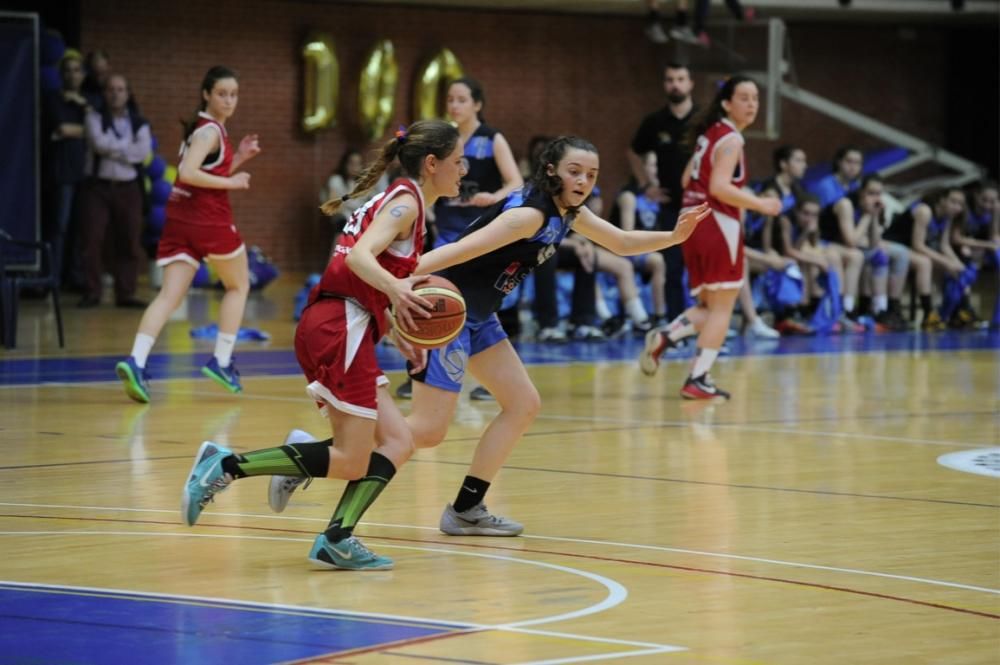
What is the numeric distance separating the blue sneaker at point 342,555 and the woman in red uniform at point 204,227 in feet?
14.7

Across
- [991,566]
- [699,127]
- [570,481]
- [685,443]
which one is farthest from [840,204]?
[991,566]

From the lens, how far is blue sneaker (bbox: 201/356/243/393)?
389 inches

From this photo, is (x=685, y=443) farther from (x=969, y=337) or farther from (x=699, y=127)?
(x=969, y=337)

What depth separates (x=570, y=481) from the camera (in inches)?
283

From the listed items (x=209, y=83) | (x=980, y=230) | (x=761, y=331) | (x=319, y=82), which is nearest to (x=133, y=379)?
(x=209, y=83)

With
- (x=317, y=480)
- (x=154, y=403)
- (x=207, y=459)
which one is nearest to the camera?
(x=207, y=459)

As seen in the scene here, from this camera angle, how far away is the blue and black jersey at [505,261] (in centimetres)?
582

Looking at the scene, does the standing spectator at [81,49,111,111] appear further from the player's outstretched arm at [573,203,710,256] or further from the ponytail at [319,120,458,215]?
the ponytail at [319,120,458,215]

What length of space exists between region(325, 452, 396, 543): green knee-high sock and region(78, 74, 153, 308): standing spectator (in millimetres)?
11362

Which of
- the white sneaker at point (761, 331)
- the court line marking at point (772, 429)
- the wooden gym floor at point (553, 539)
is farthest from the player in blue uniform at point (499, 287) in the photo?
the white sneaker at point (761, 331)

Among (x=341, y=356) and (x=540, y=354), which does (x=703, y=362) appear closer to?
(x=540, y=354)

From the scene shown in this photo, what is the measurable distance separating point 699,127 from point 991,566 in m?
5.34

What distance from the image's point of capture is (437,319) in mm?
5230

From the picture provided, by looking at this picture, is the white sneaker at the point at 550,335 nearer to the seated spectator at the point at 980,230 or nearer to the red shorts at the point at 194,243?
the red shorts at the point at 194,243
